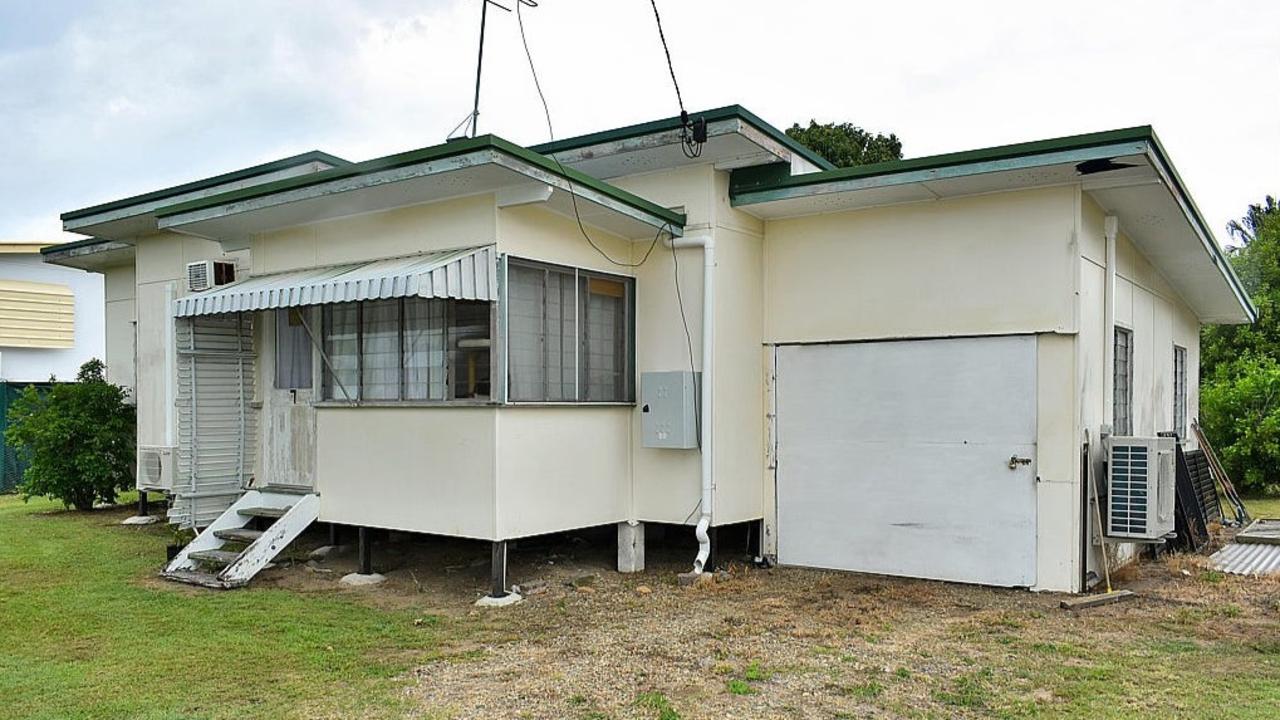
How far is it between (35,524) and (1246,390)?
18820 mm

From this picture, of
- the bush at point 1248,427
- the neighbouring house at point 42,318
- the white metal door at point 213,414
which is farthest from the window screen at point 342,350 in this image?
the bush at point 1248,427

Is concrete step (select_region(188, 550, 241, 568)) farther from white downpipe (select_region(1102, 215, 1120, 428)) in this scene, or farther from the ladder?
white downpipe (select_region(1102, 215, 1120, 428))

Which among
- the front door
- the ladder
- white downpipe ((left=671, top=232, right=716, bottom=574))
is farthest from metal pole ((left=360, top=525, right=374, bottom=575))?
white downpipe ((left=671, top=232, right=716, bottom=574))

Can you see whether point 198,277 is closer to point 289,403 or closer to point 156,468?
point 289,403

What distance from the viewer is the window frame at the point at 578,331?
273 inches

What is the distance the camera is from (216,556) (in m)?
Result: 7.83

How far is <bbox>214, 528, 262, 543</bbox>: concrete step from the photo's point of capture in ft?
26.8

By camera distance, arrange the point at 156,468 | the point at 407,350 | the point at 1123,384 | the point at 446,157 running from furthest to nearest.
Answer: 1. the point at 156,468
2. the point at 1123,384
3. the point at 407,350
4. the point at 446,157

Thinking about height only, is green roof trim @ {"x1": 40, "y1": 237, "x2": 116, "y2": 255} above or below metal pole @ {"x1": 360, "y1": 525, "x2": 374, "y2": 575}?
above

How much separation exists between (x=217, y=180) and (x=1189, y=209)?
9974 mm

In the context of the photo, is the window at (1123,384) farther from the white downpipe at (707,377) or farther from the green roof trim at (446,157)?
the green roof trim at (446,157)

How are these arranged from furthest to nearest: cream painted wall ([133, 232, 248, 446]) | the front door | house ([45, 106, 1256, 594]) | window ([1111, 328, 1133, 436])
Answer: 1. cream painted wall ([133, 232, 248, 446])
2. window ([1111, 328, 1133, 436])
3. the front door
4. house ([45, 106, 1256, 594])

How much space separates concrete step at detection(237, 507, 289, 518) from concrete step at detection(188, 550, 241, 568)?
1.61ft

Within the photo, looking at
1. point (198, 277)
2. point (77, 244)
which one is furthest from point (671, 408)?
point (77, 244)
